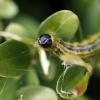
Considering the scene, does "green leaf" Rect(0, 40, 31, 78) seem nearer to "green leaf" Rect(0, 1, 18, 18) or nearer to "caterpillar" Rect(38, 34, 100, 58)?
"caterpillar" Rect(38, 34, 100, 58)

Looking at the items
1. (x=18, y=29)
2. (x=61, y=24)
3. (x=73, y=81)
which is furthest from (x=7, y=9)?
(x=73, y=81)

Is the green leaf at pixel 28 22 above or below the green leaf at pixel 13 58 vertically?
below

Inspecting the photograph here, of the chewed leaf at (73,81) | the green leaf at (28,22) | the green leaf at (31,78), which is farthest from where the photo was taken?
the green leaf at (28,22)

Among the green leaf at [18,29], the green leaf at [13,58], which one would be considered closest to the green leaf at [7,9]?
the green leaf at [18,29]

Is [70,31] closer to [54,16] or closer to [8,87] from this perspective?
[54,16]

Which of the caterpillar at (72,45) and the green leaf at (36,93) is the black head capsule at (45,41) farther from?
the green leaf at (36,93)

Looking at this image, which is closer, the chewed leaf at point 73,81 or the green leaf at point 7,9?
the chewed leaf at point 73,81

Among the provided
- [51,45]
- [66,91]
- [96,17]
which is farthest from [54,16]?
[96,17]

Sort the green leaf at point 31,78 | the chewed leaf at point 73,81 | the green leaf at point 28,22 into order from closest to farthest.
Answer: the chewed leaf at point 73,81, the green leaf at point 31,78, the green leaf at point 28,22
